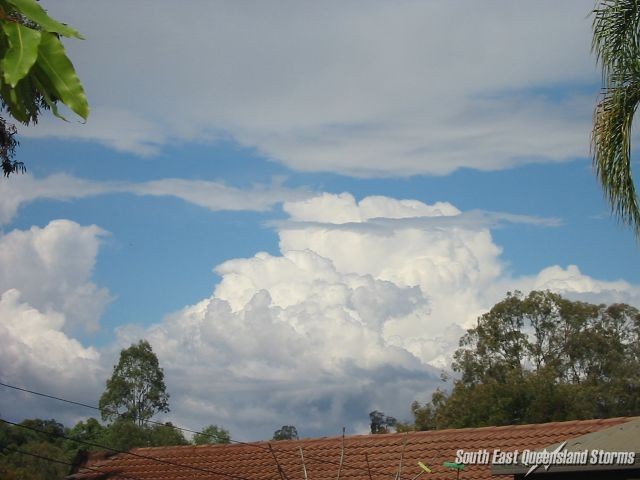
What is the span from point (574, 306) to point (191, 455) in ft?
102

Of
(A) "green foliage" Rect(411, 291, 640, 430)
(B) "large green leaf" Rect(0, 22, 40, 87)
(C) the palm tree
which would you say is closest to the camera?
(B) "large green leaf" Rect(0, 22, 40, 87)

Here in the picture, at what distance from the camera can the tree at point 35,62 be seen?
2.88 m

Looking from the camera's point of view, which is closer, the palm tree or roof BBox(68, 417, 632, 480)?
the palm tree

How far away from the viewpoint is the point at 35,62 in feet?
9.66

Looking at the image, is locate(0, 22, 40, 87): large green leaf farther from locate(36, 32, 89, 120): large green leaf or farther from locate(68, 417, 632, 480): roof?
locate(68, 417, 632, 480): roof

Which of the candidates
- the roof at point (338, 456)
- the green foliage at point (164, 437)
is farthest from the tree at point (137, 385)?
the roof at point (338, 456)

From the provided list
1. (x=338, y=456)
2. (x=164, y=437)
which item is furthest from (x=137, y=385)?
(x=338, y=456)

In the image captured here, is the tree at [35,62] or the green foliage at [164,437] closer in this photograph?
the tree at [35,62]

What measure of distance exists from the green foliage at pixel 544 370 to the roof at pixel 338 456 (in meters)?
20.0

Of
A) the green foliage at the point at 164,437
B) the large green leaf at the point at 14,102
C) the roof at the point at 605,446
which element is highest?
the green foliage at the point at 164,437

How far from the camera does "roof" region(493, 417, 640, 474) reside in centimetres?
1102

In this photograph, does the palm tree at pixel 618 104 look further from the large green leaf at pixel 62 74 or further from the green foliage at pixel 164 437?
the green foliage at pixel 164 437

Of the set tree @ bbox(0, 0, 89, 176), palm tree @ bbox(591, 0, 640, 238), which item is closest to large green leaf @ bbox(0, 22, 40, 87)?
tree @ bbox(0, 0, 89, 176)

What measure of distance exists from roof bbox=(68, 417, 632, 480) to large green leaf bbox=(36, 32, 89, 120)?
1300cm
